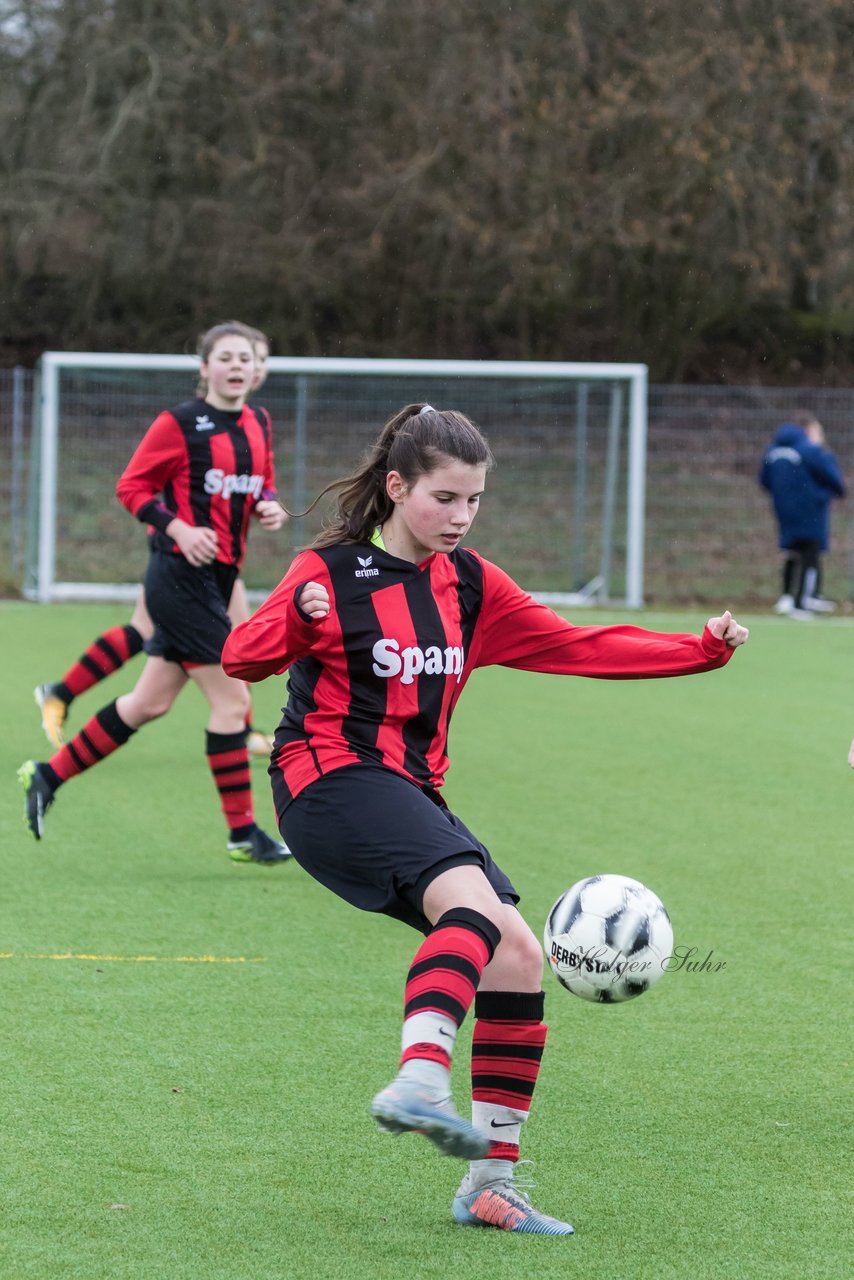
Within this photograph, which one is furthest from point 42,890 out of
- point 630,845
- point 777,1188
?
point 777,1188

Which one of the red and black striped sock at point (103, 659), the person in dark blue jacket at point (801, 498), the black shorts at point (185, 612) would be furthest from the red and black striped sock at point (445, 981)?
the person in dark blue jacket at point (801, 498)

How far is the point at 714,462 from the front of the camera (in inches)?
718

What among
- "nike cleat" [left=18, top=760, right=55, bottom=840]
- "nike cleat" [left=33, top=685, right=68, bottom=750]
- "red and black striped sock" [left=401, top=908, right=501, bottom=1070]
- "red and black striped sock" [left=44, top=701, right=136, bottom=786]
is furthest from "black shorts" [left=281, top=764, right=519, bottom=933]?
"nike cleat" [left=33, top=685, right=68, bottom=750]

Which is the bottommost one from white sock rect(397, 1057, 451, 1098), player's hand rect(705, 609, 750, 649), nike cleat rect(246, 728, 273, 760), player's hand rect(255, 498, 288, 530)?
nike cleat rect(246, 728, 273, 760)

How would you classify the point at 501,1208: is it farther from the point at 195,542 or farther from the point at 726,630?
the point at 195,542

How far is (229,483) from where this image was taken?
6.37 m

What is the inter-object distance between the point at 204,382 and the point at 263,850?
1.83 meters

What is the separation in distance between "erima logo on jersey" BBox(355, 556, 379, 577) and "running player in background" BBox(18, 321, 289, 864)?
258cm

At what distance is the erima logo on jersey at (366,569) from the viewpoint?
3322 millimetres

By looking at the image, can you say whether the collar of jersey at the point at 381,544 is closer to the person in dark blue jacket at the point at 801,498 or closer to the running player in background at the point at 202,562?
the running player in background at the point at 202,562

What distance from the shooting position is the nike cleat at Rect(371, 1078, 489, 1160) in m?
2.56

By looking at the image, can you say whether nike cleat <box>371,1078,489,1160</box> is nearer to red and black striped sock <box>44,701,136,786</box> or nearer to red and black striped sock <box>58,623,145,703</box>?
red and black striped sock <box>44,701,136,786</box>

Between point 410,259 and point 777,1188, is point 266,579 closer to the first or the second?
point 410,259

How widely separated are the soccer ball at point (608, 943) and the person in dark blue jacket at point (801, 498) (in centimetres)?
1354
